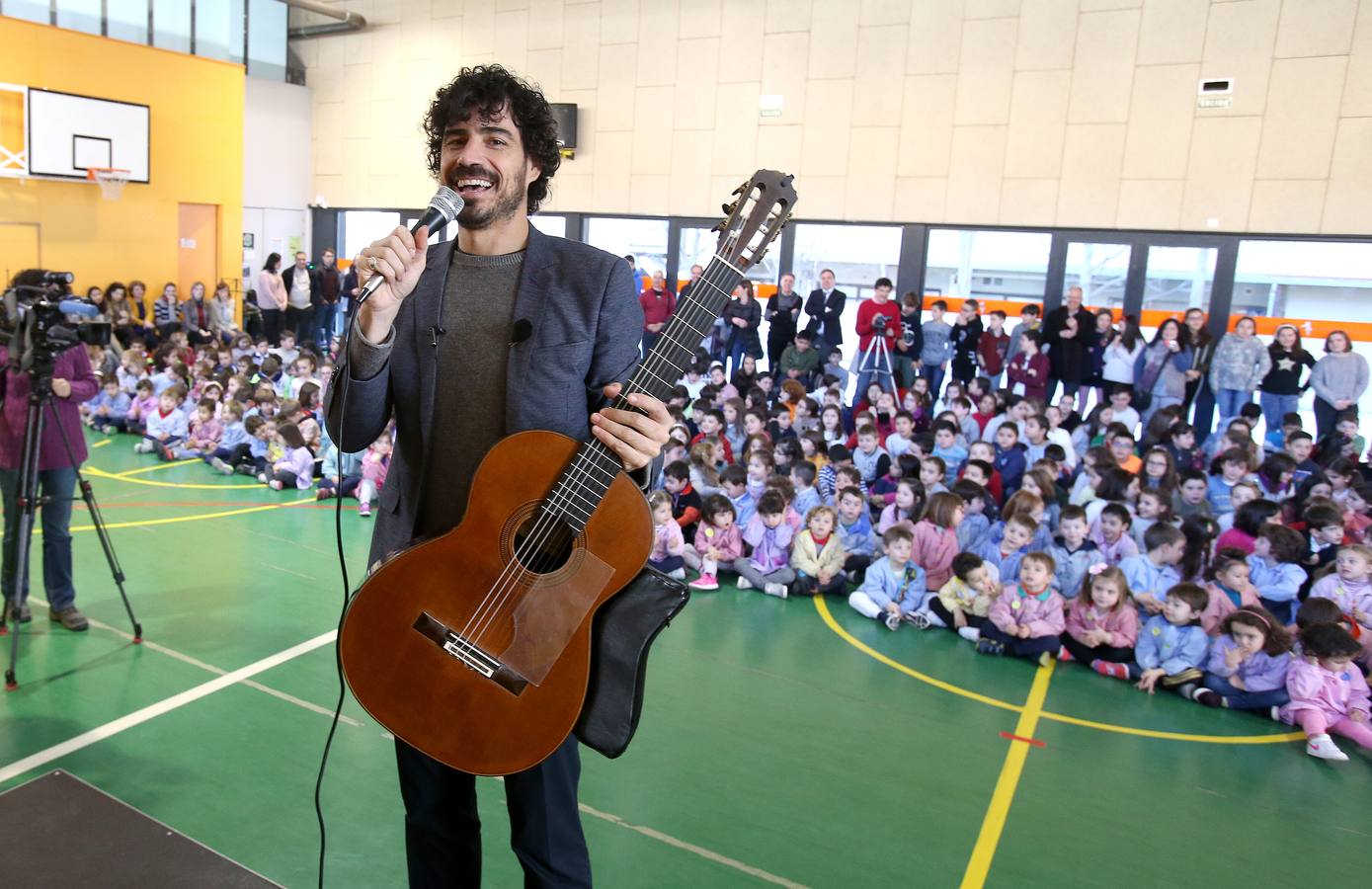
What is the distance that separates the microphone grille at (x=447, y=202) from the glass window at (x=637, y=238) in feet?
41.9

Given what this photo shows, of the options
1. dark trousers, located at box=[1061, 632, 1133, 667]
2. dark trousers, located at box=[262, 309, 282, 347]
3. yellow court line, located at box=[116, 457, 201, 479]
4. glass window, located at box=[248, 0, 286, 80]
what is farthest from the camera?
glass window, located at box=[248, 0, 286, 80]

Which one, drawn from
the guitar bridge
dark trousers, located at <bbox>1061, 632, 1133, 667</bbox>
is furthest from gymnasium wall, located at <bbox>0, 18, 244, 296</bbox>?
the guitar bridge

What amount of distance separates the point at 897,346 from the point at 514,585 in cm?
996

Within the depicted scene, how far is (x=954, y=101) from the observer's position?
40.0 ft

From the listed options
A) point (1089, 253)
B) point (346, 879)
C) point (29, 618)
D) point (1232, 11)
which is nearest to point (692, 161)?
point (1089, 253)

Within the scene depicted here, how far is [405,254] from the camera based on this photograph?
178 cm

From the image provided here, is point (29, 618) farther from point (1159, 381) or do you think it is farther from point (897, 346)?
point (1159, 381)

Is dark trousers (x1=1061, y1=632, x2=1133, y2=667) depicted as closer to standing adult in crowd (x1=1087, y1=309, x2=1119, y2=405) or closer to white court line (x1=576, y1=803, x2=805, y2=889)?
white court line (x1=576, y1=803, x2=805, y2=889)

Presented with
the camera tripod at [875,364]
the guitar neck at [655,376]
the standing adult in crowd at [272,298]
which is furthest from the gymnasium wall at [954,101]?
the guitar neck at [655,376]

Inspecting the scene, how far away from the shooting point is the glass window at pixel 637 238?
49.3ft

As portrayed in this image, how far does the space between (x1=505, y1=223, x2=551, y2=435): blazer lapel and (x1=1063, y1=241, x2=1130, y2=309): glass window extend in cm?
1079

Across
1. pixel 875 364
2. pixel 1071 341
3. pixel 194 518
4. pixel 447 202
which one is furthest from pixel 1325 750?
pixel 194 518

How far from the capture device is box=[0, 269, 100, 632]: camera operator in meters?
4.79

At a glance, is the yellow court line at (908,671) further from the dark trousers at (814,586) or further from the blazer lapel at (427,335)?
the blazer lapel at (427,335)
